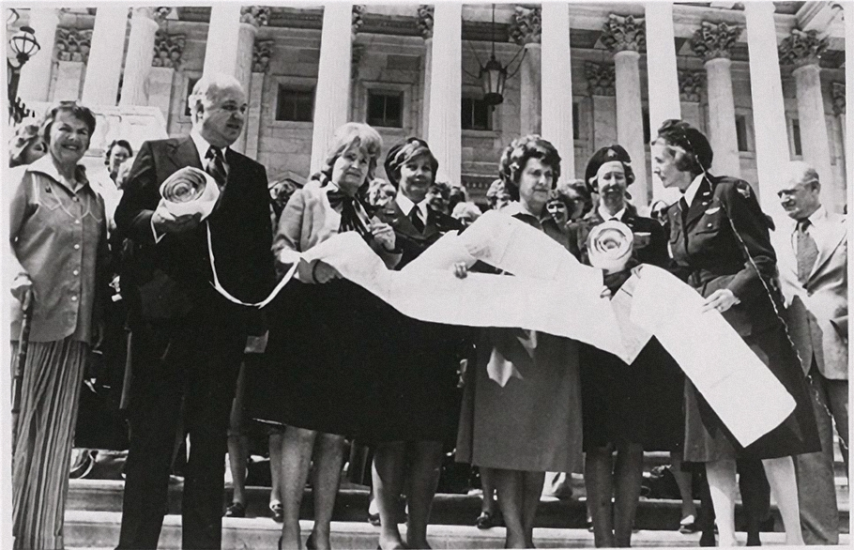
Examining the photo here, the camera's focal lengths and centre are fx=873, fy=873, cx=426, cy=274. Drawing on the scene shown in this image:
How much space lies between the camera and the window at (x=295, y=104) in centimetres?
2425

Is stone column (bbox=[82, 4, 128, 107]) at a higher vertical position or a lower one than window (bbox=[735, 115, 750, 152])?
lower

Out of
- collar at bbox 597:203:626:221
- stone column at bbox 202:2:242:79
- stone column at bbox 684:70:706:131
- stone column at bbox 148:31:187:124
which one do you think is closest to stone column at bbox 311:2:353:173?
stone column at bbox 202:2:242:79

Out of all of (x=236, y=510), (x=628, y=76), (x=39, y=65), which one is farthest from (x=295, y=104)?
(x=236, y=510)

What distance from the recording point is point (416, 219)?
5750 mm

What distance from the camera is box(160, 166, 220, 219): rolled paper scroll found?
4.57 m

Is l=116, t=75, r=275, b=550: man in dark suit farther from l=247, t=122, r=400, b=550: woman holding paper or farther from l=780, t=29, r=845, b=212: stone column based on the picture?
l=780, t=29, r=845, b=212: stone column

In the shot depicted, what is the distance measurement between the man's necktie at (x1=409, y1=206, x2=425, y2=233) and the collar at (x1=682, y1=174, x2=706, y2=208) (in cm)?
168

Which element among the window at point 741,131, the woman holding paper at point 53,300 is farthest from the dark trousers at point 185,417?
the window at point 741,131

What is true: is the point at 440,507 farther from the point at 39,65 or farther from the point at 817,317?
the point at 39,65

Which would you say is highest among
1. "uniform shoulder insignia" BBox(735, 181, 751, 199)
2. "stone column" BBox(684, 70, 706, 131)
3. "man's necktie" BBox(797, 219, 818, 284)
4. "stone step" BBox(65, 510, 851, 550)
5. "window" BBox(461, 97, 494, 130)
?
"stone column" BBox(684, 70, 706, 131)

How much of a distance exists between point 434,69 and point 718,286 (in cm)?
1510

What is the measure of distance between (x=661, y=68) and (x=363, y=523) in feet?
52.1

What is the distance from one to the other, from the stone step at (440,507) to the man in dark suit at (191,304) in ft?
4.52

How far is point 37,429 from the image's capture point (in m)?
4.81
